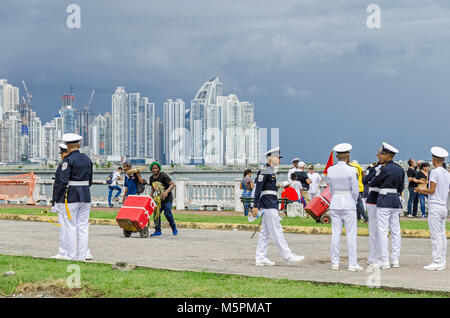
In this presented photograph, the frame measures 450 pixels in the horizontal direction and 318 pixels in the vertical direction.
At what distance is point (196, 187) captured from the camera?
1264 inches

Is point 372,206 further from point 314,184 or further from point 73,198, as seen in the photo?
point 314,184

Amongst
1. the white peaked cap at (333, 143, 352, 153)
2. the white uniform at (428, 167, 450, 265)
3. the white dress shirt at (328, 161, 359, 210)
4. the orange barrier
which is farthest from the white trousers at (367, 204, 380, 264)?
the orange barrier

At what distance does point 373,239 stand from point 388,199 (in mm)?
692

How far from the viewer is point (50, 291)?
9023mm

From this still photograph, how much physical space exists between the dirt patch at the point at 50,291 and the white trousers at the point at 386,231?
5062 mm

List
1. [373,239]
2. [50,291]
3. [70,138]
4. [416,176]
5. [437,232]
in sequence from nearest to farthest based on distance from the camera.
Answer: [50,291], [437,232], [373,239], [70,138], [416,176]

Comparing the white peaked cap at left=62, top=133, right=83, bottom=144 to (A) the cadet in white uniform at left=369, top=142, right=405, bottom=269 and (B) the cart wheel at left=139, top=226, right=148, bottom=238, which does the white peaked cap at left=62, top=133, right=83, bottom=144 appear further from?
(B) the cart wheel at left=139, top=226, right=148, bottom=238

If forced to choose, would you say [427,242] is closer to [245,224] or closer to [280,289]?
[245,224]

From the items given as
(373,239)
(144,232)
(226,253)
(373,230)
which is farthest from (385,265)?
(144,232)

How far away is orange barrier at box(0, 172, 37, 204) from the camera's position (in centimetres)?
3709

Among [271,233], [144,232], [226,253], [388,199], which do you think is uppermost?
[388,199]

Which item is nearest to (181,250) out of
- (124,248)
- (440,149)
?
(124,248)

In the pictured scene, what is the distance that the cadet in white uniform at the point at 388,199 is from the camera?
39.1ft

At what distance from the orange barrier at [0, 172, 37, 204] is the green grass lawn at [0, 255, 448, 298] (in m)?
27.3
